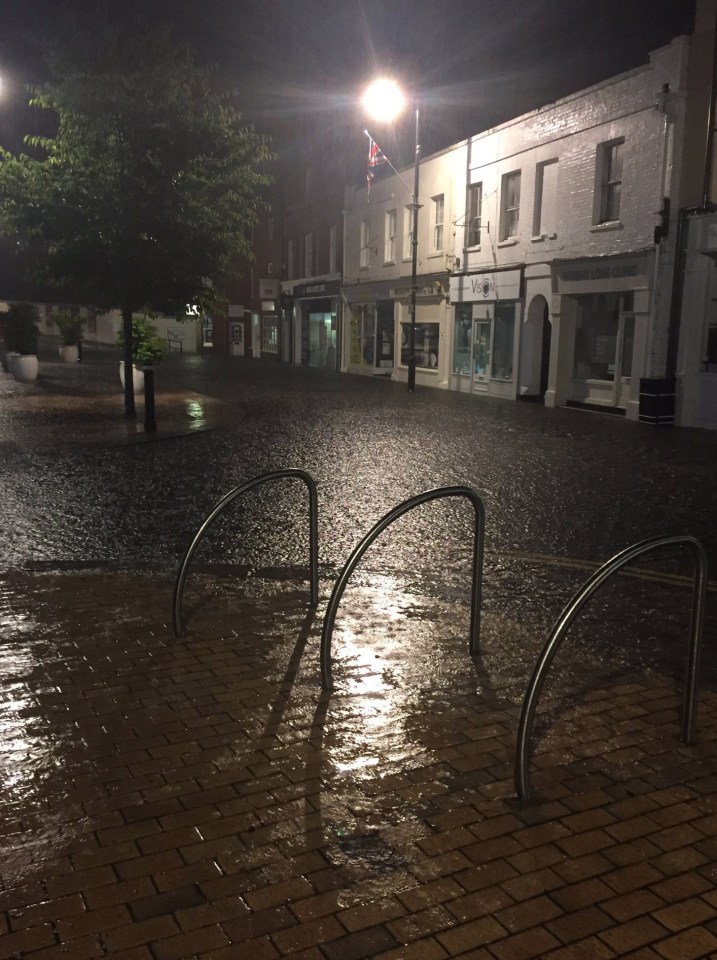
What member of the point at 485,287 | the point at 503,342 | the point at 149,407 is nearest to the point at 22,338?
the point at 485,287

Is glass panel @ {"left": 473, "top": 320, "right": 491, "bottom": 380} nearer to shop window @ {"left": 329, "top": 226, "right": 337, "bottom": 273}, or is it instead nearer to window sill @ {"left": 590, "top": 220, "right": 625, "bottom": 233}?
window sill @ {"left": 590, "top": 220, "right": 625, "bottom": 233}

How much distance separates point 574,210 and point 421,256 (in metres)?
8.71

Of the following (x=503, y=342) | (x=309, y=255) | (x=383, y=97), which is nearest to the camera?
(x=383, y=97)

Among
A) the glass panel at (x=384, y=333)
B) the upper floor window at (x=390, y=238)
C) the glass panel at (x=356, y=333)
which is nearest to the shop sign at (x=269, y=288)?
the glass panel at (x=356, y=333)

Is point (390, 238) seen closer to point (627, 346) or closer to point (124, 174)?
point (627, 346)

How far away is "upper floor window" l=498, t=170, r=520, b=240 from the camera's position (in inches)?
965

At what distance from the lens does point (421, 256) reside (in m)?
29.7

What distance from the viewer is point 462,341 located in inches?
1087

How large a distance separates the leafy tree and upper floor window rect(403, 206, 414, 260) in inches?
540

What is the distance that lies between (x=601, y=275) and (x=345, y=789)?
1881cm

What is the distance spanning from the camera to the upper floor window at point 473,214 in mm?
26297

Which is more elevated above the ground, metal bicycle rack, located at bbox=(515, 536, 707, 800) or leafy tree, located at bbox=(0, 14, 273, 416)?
leafy tree, located at bbox=(0, 14, 273, 416)

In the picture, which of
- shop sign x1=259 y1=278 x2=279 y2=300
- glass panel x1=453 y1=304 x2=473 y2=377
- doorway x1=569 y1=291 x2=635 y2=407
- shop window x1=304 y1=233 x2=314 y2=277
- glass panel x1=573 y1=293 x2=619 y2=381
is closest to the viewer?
doorway x1=569 y1=291 x2=635 y2=407

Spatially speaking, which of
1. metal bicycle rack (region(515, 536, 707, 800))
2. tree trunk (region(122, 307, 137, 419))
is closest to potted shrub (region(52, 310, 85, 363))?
tree trunk (region(122, 307, 137, 419))
